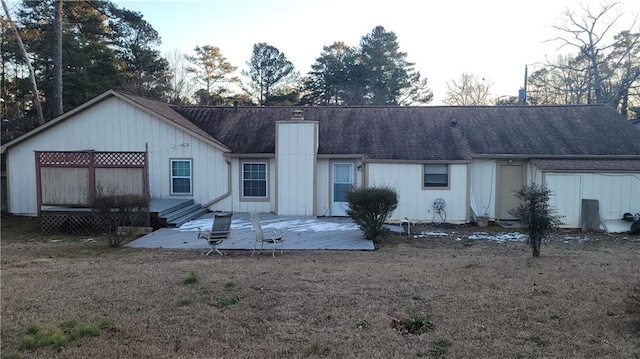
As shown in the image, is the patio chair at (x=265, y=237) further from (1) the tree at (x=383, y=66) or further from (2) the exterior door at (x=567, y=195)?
(1) the tree at (x=383, y=66)

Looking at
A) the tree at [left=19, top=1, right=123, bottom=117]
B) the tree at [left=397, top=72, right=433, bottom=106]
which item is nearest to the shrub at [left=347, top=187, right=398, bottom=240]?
the tree at [left=19, top=1, right=123, bottom=117]

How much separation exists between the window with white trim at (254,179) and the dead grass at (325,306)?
7433mm

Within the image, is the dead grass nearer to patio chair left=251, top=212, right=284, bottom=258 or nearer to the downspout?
patio chair left=251, top=212, right=284, bottom=258

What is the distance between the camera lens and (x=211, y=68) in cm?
3850

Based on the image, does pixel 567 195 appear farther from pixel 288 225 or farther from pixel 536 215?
pixel 288 225

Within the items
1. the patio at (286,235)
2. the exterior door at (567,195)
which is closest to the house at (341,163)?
the exterior door at (567,195)

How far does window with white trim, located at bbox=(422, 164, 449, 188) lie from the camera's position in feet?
50.1

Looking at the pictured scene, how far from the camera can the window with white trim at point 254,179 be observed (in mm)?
16172

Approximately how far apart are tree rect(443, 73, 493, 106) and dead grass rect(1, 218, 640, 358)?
3322 cm

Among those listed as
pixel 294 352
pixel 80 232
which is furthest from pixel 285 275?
pixel 80 232

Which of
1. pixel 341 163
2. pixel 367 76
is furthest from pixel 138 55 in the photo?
pixel 341 163

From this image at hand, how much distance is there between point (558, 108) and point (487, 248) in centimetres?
1157

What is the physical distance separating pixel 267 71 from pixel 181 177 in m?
24.0

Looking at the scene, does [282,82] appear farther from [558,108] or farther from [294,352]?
[294,352]
